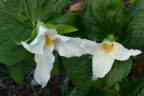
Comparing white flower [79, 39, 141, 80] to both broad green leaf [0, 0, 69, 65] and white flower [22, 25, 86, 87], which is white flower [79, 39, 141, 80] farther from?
broad green leaf [0, 0, 69, 65]

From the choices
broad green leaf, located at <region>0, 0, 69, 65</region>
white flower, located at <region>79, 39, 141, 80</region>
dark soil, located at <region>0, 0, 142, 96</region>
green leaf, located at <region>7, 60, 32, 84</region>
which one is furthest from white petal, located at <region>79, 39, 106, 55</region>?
dark soil, located at <region>0, 0, 142, 96</region>

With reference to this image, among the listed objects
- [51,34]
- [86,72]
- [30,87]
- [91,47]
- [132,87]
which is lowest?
[30,87]

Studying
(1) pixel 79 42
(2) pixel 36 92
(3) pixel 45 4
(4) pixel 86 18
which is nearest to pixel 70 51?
(1) pixel 79 42

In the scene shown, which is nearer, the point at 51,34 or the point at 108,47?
the point at 51,34

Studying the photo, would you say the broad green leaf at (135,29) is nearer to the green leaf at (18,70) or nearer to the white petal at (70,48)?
the white petal at (70,48)

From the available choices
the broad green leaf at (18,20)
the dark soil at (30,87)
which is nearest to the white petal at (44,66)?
the broad green leaf at (18,20)

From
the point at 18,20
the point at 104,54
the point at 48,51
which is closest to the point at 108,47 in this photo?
the point at 104,54

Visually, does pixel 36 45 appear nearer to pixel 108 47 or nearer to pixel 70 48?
pixel 70 48
